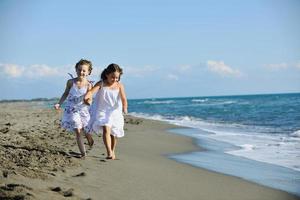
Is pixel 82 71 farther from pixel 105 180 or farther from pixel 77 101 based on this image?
pixel 105 180

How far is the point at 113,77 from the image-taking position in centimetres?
636

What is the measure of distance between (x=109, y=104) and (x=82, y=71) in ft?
2.22

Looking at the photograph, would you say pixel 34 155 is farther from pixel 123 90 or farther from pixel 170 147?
pixel 170 147

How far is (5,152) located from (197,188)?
275 cm

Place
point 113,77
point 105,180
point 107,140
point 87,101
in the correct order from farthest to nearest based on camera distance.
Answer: point 113,77 → point 87,101 → point 107,140 → point 105,180

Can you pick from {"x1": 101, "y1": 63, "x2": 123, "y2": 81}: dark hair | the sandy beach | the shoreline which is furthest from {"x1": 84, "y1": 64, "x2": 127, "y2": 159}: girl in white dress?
the shoreline

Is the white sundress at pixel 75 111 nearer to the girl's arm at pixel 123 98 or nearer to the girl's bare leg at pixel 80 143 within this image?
the girl's bare leg at pixel 80 143

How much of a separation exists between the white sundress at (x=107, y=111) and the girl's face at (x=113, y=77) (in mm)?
127

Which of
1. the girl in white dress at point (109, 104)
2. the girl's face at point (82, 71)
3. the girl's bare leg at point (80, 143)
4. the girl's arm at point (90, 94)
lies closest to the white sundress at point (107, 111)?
the girl in white dress at point (109, 104)

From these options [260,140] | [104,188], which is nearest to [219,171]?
[104,188]

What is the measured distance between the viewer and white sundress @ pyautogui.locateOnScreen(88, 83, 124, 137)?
6.25 metres

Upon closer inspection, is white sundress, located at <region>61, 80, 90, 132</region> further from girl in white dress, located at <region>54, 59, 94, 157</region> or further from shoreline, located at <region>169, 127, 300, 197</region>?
shoreline, located at <region>169, 127, 300, 197</region>

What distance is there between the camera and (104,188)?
14.5 feet

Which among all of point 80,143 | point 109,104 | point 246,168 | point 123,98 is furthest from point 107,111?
point 246,168
